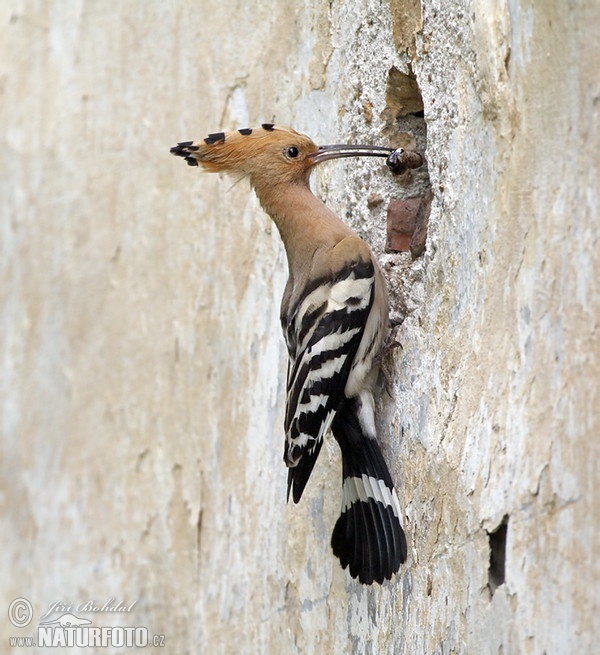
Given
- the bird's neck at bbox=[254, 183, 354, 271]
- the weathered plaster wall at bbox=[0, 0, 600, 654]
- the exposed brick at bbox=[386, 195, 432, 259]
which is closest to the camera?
the weathered plaster wall at bbox=[0, 0, 600, 654]

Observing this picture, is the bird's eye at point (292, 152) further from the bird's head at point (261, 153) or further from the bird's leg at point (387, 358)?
the bird's leg at point (387, 358)

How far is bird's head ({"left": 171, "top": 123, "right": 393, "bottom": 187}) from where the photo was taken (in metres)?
2.64

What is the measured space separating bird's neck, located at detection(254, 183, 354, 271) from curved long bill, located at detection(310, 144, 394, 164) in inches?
4.1

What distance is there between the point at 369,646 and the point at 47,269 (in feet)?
7.54

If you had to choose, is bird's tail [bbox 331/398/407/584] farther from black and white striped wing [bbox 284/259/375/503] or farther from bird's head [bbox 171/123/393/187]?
bird's head [bbox 171/123/393/187]

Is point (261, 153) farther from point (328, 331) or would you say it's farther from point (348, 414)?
point (348, 414)

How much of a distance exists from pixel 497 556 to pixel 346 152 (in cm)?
107

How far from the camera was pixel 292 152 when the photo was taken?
2.70 metres

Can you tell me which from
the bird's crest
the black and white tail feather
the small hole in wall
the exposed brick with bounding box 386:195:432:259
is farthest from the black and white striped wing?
the small hole in wall

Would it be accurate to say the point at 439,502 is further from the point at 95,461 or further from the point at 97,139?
the point at 97,139

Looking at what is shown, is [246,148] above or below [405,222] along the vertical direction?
above

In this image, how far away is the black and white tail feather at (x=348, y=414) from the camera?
7.79 feet

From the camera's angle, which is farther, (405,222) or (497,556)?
(405,222)

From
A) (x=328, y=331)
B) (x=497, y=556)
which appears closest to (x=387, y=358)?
(x=328, y=331)
